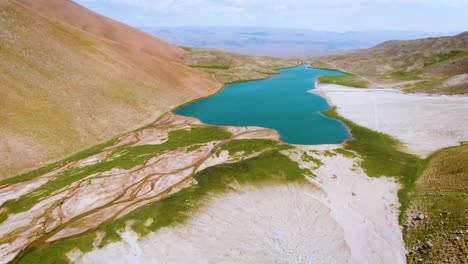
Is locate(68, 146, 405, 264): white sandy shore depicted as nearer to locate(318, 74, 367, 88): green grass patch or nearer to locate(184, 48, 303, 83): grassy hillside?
locate(318, 74, 367, 88): green grass patch

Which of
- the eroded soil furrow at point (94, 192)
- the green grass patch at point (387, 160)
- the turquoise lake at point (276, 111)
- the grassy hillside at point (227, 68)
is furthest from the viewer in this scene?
the grassy hillside at point (227, 68)

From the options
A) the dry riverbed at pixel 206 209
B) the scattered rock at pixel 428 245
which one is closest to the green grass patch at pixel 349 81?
the dry riverbed at pixel 206 209

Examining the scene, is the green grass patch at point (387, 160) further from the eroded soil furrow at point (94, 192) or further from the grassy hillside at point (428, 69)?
the grassy hillside at point (428, 69)

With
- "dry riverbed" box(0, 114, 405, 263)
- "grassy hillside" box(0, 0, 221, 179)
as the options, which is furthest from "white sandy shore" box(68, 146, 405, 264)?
"grassy hillside" box(0, 0, 221, 179)

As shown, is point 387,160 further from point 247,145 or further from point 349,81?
point 349,81

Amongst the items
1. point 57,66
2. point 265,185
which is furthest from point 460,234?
point 57,66

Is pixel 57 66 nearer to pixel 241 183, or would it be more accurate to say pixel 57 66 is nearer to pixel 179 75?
pixel 179 75

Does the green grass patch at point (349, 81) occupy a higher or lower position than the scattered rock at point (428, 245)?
higher
